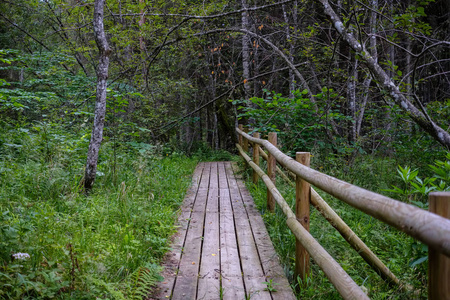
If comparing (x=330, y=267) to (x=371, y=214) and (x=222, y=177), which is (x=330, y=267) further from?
(x=222, y=177)

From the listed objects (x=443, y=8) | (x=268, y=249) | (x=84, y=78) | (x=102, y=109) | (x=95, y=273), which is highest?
(x=443, y=8)

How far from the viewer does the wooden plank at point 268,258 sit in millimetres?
2770

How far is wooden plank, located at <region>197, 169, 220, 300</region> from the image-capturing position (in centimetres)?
277

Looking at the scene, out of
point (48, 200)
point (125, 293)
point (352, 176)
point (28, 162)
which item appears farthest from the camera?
point (352, 176)

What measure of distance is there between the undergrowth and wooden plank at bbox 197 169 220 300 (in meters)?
0.70

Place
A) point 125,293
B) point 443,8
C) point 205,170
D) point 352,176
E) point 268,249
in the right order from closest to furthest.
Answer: point 125,293 → point 268,249 → point 352,176 → point 205,170 → point 443,8

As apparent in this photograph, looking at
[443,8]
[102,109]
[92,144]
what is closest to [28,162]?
[92,144]

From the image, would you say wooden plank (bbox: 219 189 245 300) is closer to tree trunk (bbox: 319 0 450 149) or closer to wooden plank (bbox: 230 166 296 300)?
wooden plank (bbox: 230 166 296 300)

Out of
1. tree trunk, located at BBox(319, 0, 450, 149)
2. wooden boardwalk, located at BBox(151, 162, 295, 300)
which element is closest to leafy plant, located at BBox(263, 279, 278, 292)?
wooden boardwalk, located at BBox(151, 162, 295, 300)

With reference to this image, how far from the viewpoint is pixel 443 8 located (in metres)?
12.3

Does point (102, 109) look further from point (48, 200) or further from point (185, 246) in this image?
point (185, 246)

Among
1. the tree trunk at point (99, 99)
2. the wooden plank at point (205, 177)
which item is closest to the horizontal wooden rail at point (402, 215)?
the tree trunk at point (99, 99)

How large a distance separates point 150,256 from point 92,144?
268 centimetres

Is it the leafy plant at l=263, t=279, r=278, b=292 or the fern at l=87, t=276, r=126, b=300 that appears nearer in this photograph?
the fern at l=87, t=276, r=126, b=300
